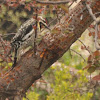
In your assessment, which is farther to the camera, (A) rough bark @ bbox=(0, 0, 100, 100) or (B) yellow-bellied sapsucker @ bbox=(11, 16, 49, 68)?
(B) yellow-bellied sapsucker @ bbox=(11, 16, 49, 68)

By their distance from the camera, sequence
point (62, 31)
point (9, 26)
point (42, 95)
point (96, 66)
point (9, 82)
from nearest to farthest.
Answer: point (96, 66)
point (62, 31)
point (9, 82)
point (42, 95)
point (9, 26)

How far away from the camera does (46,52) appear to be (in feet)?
6.12

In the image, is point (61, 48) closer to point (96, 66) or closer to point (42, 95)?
point (96, 66)

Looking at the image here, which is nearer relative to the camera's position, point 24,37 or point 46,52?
point 46,52

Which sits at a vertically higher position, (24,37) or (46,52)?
(24,37)

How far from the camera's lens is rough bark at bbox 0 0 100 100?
1813mm

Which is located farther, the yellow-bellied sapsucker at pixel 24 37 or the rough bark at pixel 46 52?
the yellow-bellied sapsucker at pixel 24 37

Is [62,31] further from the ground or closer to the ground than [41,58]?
further from the ground

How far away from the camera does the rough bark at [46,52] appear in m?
1.81

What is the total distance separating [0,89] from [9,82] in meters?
0.11

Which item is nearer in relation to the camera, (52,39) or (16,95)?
(52,39)

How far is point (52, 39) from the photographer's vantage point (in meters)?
1.83

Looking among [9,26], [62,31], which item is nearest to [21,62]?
[62,31]

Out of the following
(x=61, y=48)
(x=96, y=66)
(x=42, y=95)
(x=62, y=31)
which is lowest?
(x=42, y=95)
